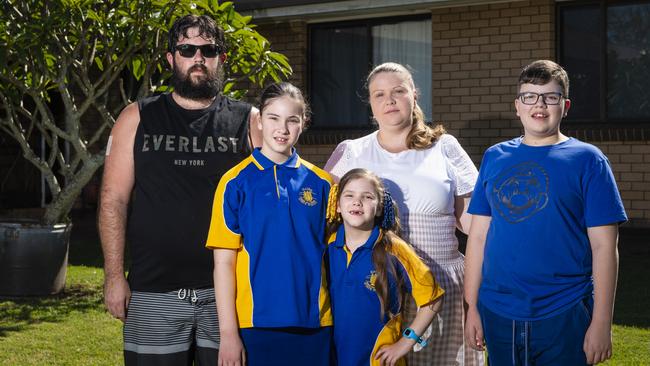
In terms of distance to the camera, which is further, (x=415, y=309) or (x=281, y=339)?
(x=415, y=309)

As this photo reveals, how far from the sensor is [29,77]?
7324 mm

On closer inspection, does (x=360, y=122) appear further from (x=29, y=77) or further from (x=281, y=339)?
(x=281, y=339)

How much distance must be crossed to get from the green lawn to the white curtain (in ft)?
12.0

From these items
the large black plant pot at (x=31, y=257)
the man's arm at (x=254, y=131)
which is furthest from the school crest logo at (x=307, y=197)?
the large black plant pot at (x=31, y=257)

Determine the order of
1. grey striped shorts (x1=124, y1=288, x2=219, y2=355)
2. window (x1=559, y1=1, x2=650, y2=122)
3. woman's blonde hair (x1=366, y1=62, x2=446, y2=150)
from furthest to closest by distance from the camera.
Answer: window (x1=559, y1=1, x2=650, y2=122)
woman's blonde hair (x1=366, y1=62, x2=446, y2=150)
grey striped shorts (x1=124, y1=288, x2=219, y2=355)

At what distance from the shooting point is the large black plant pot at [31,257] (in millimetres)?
7316

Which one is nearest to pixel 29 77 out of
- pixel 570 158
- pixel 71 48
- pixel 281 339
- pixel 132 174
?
pixel 71 48

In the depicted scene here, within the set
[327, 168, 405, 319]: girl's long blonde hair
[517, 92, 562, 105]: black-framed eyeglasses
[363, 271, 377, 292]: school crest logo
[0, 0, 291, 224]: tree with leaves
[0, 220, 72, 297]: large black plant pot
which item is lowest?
[0, 220, 72, 297]: large black plant pot

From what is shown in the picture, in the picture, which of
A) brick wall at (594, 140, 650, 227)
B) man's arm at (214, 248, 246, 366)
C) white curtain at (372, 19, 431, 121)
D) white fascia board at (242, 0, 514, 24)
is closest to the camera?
man's arm at (214, 248, 246, 366)

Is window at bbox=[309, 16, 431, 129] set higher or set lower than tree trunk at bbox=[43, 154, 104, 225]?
higher

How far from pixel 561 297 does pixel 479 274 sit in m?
0.35

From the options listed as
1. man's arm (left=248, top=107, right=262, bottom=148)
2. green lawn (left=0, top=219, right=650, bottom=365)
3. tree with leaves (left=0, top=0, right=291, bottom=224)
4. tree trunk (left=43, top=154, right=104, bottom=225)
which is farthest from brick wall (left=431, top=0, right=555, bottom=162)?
man's arm (left=248, top=107, right=262, bottom=148)

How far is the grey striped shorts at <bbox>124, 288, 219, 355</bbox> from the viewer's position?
3.25 m

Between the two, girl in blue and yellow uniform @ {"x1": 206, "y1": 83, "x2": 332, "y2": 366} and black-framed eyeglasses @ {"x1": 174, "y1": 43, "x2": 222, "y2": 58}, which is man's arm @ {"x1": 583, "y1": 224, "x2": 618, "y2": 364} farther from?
black-framed eyeglasses @ {"x1": 174, "y1": 43, "x2": 222, "y2": 58}
